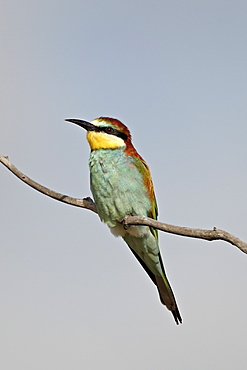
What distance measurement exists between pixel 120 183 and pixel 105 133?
1.52ft

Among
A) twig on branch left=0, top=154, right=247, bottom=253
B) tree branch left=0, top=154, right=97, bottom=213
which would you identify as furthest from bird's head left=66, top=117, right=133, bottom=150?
tree branch left=0, top=154, right=97, bottom=213

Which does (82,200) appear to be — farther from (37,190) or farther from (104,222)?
(37,190)

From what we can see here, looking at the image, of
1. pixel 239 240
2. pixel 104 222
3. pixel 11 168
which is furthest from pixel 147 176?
pixel 239 240

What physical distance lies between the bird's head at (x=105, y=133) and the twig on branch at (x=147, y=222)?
48 cm

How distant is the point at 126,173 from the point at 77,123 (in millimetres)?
618

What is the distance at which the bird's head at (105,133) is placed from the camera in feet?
14.8

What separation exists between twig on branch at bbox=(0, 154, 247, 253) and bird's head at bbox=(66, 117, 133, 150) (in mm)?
479

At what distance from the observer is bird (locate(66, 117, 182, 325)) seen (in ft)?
14.4

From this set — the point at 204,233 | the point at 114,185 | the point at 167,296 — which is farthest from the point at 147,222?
the point at 167,296

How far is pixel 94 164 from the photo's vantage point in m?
4.44

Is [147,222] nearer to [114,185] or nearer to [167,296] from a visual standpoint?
[114,185]

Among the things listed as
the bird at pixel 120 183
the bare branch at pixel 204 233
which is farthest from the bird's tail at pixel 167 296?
the bare branch at pixel 204 233

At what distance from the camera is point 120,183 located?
14.4ft

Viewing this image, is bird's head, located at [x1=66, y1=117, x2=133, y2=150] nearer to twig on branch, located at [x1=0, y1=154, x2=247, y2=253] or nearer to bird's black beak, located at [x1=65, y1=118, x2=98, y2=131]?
bird's black beak, located at [x1=65, y1=118, x2=98, y2=131]
